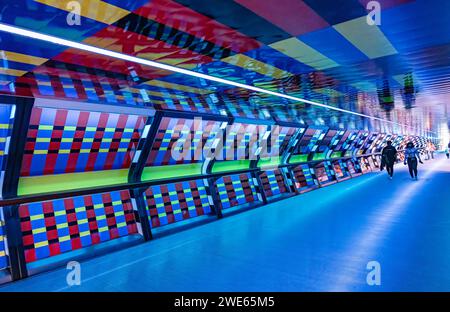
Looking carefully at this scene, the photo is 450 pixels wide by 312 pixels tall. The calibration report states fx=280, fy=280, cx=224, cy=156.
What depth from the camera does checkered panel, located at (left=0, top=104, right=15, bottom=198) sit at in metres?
3.55

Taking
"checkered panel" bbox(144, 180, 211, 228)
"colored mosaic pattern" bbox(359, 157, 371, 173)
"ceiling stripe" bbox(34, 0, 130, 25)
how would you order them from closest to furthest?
"ceiling stripe" bbox(34, 0, 130, 25) → "checkered panel" bbox(144, 180, 211, 228) → "colored mosaic pattern" bbox(359, 157, 371, 173)

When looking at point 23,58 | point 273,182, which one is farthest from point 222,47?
point 273,182

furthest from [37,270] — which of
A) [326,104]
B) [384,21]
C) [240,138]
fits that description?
[326,104]

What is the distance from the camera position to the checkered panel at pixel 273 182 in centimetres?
845

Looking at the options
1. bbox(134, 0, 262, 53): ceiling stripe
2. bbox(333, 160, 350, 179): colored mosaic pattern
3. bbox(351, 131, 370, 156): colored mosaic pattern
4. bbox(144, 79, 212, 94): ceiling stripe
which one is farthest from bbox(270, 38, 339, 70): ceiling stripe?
bbox(351, 131, 370, 156): colored mosaic pattern

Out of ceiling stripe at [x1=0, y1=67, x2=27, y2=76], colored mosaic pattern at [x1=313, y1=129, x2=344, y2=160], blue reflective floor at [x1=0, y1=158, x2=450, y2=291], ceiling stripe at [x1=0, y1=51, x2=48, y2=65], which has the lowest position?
blue reflective floor at [x1=0, y1=158, x2=450, y2=291]

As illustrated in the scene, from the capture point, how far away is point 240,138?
7617 mm

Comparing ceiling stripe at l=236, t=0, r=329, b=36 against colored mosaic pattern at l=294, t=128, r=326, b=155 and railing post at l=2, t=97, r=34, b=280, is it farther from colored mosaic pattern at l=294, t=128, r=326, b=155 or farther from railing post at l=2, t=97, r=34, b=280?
colored mosaic pattern at l=294, t=128, r=326, b=155

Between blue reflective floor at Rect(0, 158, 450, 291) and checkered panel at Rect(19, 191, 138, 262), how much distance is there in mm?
583

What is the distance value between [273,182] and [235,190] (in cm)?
192

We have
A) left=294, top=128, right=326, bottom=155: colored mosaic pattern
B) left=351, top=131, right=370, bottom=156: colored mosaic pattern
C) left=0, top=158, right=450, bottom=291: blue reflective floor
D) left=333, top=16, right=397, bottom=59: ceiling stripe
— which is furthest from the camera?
left=351, top=131, right=370, bottom=156: colored mosaic pattern

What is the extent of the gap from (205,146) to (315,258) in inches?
152

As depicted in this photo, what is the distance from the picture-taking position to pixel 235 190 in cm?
729

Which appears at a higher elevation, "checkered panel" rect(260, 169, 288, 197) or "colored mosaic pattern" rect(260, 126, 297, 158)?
"colored mosaic pattern" rect(260, 126, 297, 158)
